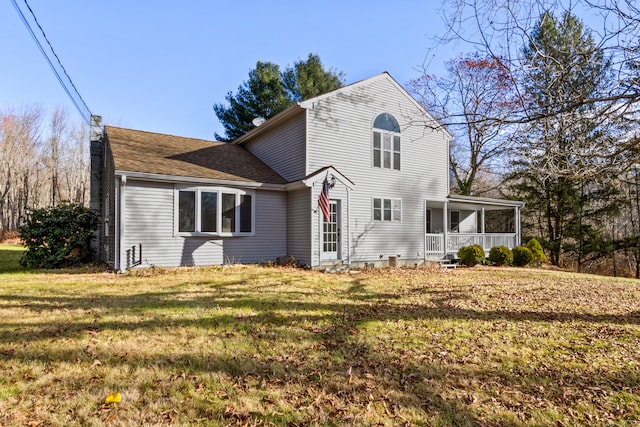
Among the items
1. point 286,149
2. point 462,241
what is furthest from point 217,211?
point 462,241

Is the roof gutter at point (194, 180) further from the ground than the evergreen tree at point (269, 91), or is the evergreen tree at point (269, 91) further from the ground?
the evergreen tree at point (269, 91)

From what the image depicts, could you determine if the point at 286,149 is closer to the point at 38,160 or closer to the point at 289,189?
the point at 289,189

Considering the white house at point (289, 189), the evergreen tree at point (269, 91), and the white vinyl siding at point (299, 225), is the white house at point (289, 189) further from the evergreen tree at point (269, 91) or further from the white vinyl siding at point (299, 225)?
the evergreen tree at point (269, 91)

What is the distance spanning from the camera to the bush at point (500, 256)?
1561 centimetres

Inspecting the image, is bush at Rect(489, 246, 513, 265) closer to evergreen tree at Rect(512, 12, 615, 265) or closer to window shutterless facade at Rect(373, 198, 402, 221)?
window shutterless facade at Rect(373, 198, 402, 221)

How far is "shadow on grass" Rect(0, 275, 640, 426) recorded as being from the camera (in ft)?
10.8

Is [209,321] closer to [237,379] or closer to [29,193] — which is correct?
[237,379]

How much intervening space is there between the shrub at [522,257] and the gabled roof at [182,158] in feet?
36.2

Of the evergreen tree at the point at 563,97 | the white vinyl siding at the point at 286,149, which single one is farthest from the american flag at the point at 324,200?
the evergreen tree at the point at 563,97

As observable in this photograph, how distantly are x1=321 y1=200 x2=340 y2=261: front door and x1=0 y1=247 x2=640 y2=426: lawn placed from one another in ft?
16.3

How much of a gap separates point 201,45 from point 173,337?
42.8ft

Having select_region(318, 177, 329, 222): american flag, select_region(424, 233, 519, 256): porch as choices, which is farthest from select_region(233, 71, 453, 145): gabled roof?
select_region(424, 233, 519, 256): porch

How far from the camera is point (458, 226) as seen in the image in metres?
18.9

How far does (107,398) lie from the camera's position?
2.93 m
